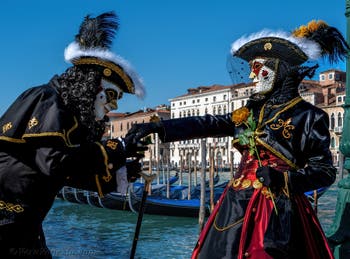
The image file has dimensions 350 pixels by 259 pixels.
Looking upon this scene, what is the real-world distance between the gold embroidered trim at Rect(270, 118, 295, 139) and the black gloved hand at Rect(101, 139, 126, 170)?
74 centimetres

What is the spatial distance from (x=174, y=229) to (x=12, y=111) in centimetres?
1086

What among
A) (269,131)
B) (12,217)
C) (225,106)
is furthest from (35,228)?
(225,106)

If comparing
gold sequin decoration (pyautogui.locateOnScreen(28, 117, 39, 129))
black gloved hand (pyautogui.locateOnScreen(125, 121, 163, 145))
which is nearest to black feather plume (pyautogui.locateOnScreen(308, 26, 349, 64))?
black gloved hand (pyautogui.locateOnScreen(125, 121, 163, 145))

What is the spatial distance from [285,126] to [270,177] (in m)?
0.27

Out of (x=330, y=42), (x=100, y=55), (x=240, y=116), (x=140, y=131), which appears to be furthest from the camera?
(x=330, y=42)

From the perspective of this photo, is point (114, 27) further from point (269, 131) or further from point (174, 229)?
point (174, 229)

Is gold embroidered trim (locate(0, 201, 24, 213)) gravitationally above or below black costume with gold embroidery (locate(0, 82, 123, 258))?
below

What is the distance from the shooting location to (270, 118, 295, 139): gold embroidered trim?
2.30 meters

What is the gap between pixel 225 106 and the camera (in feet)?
183

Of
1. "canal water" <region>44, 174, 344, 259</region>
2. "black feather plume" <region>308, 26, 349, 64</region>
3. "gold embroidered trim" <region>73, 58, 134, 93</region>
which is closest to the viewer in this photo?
"gold embroidered trim" <region>73, 58, 134, 93</region>

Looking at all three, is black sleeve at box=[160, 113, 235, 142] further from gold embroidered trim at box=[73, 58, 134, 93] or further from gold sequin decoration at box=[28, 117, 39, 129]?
gold sequin decoration at box=[28, 117, 39, 129]

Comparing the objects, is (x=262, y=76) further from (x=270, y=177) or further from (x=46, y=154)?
(x=46, y=154)

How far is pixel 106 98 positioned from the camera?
2.01 m

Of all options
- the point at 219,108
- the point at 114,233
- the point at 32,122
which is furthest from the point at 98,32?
the point at 219,108
